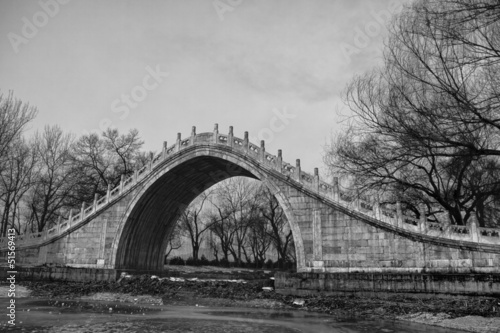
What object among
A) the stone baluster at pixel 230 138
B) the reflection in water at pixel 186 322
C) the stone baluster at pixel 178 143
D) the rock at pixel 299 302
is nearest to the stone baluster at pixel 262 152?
the stone baluster at pixel 230 138

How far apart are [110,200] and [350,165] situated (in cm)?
1603

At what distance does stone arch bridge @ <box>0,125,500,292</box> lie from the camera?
1583 centimetres

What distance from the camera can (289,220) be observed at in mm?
19734

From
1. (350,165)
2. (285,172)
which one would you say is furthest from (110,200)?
(350,165)

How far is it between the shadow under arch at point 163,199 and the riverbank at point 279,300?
4.20 meters

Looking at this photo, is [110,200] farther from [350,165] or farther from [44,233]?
[350,165]

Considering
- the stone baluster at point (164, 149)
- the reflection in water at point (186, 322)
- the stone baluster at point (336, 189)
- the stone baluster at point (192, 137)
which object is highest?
the stone baluster at point (192, 137)

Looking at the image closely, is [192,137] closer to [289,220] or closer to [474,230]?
[289,220]

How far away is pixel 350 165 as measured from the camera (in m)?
15.5

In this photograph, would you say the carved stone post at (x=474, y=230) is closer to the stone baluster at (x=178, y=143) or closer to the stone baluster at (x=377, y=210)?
the stone baluster at (x=377, y=210)

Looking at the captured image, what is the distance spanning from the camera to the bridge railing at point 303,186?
1555cm

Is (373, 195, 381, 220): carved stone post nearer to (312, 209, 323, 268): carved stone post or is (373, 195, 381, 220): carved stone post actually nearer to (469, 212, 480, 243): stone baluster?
(312, 209, 323, 268): carved stone post

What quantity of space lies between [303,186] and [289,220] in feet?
5.89

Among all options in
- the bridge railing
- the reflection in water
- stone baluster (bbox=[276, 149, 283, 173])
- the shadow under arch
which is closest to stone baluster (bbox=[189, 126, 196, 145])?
the bridge railing
